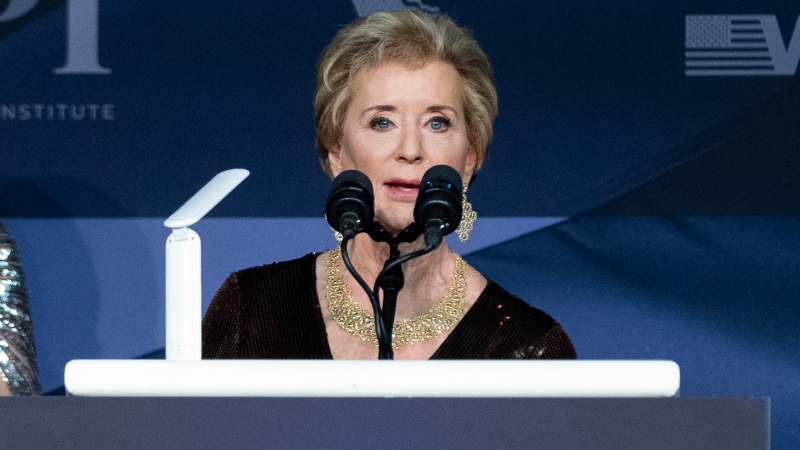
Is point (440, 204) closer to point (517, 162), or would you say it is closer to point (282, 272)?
→ point (282, 272)

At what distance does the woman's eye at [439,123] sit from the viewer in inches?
99.0

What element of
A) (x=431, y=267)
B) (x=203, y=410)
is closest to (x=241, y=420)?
(x=203, y=410)

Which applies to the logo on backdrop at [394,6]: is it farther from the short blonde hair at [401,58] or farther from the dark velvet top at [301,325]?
the dark velvet top at [301,325]

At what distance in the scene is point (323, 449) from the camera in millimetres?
1066

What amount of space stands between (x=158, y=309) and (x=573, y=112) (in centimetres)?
131

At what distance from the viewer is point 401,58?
2.54m

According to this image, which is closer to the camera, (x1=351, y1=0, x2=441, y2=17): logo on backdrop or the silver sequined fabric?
the silver sequined fabric

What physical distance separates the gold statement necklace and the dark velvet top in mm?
33

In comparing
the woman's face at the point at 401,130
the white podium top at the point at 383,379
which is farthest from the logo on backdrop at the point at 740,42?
the white podium top at the point at 383,379

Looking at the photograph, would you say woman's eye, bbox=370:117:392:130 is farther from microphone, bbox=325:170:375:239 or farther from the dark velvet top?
microphone, bbox=325:170:375:239

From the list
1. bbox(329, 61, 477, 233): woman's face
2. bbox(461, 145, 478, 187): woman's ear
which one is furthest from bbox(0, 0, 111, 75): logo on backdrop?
bbox(461, 145, 478, 187): woman's ear

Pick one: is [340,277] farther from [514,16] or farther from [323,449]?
[323,449]

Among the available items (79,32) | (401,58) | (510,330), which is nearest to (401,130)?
(401,58)

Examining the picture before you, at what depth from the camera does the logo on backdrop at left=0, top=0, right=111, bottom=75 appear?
3.31 m
